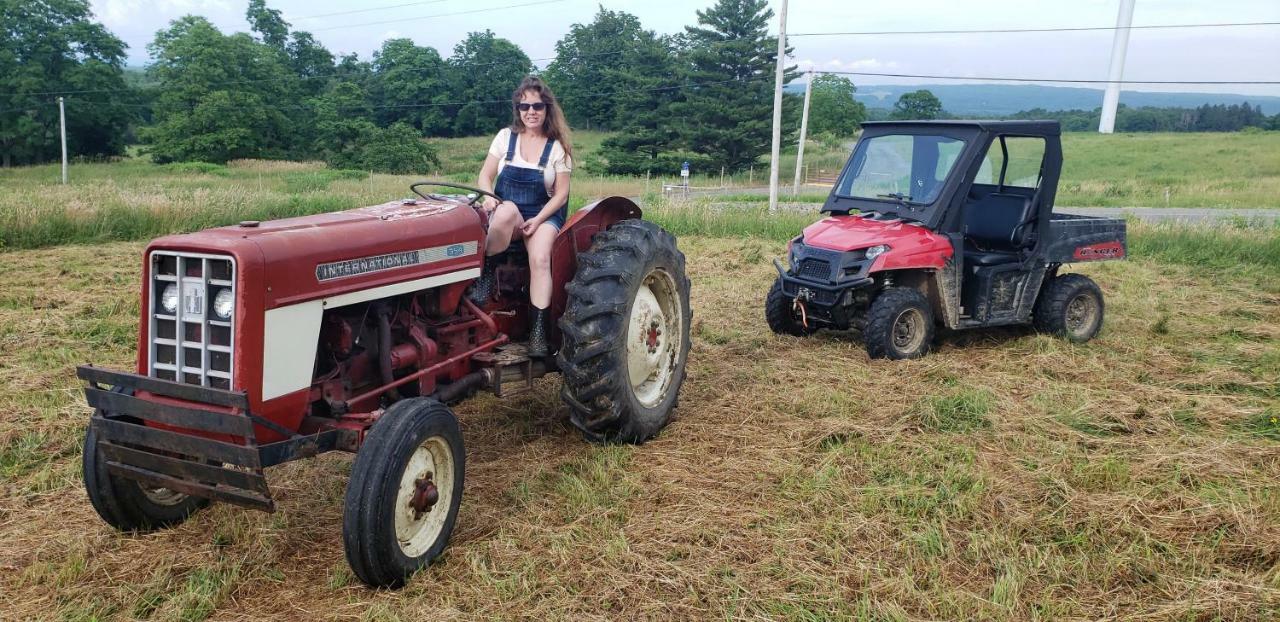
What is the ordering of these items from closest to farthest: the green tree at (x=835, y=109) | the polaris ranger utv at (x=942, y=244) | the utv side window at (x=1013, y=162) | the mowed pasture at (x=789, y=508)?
the mowed pasture at (x=789, y=508), the polaris ranger utv at (x=942, y=244), the utv side window at (x=1013, y=162), the green tree at (x=835, y=109)

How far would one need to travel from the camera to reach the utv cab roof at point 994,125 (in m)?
6.87

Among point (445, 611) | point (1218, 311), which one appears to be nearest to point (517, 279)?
point (445, 611)

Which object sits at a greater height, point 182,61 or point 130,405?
point 182,61

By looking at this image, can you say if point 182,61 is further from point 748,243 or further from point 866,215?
point 866,215

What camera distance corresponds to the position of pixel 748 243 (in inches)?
510

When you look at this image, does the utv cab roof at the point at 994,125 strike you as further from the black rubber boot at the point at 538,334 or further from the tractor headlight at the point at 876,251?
the black rubber boot at the point at 538,334

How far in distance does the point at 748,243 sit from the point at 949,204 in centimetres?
621

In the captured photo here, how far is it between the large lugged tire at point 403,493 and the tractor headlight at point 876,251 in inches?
152

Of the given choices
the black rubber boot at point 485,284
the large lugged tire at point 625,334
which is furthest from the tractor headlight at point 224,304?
the large lugged tire at point 625,334

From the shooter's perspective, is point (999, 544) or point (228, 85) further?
point (228, 85)

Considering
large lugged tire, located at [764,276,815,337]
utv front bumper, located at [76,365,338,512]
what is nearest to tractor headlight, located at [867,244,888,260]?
large lugged tire, located at [764,276,815,337]

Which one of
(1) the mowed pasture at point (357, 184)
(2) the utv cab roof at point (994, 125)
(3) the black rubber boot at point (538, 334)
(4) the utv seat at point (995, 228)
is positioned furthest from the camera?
(1) the mowed pasture at point (357, 184)

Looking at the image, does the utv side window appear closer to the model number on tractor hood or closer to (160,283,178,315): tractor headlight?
the model number on tractor hood

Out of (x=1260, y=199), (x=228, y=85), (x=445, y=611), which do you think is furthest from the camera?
(x=228, y=85)
